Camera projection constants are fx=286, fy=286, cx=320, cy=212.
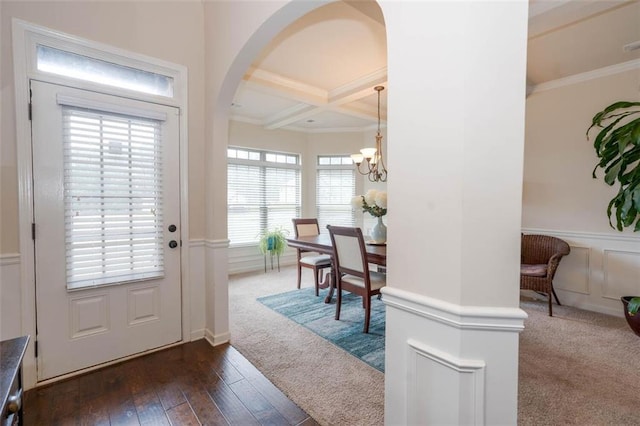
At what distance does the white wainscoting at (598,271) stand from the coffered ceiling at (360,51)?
6.46ft

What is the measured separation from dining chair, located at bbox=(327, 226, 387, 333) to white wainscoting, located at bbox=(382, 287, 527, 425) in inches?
63.3

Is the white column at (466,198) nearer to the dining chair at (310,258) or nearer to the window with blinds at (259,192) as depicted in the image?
the dining chair at (310,258)

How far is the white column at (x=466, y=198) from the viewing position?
3.16ft

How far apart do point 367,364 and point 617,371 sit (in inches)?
74.3

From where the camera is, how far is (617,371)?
2168 millimetres

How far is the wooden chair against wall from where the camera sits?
320 centimetres

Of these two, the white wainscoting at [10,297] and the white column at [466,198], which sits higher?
the white column at [466,198]

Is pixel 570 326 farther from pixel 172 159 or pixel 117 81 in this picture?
pixel 117 81

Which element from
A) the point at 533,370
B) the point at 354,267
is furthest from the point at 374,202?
the point at 533,370

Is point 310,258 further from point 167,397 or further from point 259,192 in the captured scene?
point 167,397

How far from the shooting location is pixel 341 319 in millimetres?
3131

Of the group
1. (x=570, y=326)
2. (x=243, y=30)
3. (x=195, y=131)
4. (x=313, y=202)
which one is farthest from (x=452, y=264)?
(x=313, y=202)

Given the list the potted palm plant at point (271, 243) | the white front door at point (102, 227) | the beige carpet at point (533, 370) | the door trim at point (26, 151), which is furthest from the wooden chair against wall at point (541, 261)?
the door trim at point (26, 151)

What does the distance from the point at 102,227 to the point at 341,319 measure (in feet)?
7.78
